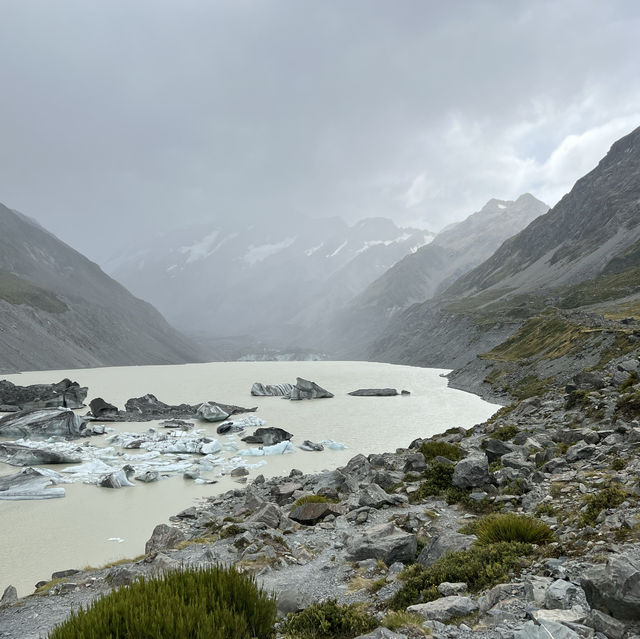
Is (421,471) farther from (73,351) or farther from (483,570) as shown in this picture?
(73,351)

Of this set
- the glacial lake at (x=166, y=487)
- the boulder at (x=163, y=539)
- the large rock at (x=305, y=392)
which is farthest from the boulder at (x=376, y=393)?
the boulder at (x=163, y=539)

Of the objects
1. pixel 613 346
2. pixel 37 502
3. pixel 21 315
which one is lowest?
pixel 37 502

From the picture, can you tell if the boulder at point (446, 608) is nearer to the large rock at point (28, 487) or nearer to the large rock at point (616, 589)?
the large rock at point (616, 589)

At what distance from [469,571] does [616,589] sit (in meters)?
3.29

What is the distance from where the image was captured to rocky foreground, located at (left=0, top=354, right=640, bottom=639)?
666 centimetres

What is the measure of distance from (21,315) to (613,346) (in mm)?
193511

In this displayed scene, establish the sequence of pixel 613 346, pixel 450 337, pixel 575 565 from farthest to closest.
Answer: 1. pixel 450 337
2. pixel 613 346
3. pixel 575 565

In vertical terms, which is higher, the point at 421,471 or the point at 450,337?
the point at 450,337

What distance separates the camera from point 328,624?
25.7 feet

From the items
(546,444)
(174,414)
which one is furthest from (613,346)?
(174,414)

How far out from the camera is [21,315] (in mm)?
172000

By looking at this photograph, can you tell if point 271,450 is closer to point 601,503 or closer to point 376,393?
point 601,503

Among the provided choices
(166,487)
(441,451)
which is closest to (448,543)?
(441,451)

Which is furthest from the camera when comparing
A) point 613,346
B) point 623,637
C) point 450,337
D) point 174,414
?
point 450,337
